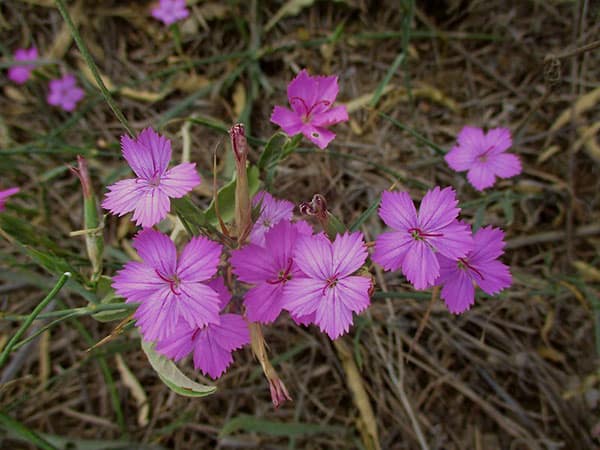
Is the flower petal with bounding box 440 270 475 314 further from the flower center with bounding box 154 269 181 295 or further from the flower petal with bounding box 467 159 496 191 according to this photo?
the flower center with bounding box 154 269 181 295

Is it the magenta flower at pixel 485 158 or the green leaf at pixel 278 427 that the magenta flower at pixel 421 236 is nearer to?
the magenta flower at pixel 485 158

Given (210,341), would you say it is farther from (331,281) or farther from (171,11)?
(171,11)

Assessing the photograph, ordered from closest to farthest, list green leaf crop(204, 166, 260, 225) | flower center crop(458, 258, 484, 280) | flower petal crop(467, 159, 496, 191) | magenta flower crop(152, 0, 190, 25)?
1. flower center crop(458, 258, 484, 280)
2. green leaf crop(204, 166, 260, 225)
3. flower petal crop(467, 159, 496, 191)
4. magenta flower crop(152, 0, 190, 25)

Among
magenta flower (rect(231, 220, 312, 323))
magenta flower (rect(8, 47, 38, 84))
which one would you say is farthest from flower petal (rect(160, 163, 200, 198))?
magenta flower (rect(8, 47, 38, 84))

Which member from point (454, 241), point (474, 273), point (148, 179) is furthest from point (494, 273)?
point (148, 179)

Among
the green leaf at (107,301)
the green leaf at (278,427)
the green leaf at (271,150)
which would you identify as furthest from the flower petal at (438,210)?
the green leaf at (278,427)
